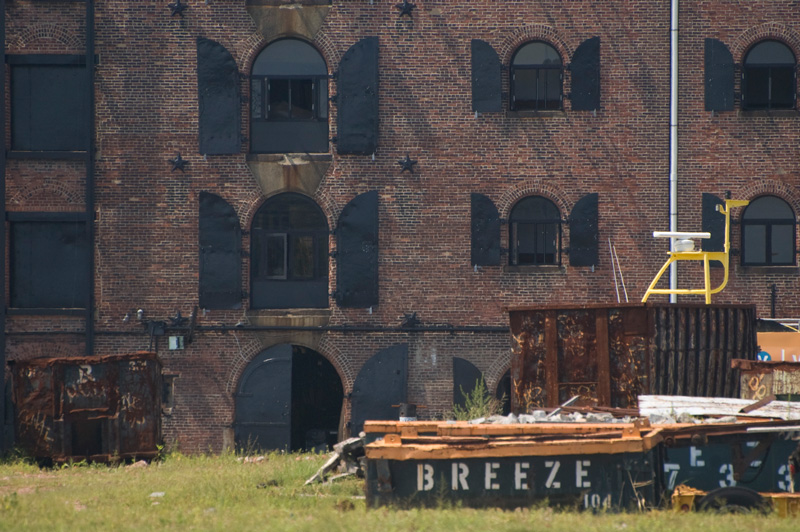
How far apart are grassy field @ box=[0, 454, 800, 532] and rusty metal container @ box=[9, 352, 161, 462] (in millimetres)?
1006

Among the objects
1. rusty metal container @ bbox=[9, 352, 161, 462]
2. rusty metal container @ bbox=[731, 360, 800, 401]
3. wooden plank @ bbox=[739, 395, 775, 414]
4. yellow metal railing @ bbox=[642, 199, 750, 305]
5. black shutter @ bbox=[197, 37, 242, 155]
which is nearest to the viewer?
wooden plank @ bbox=[739, 395, 775, 414]

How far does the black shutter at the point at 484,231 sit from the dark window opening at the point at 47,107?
293 inches

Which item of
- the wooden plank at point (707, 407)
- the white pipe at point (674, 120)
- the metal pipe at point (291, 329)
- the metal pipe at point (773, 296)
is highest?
the white pipe at point (674, 120)

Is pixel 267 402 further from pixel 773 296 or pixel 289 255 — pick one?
pixel 773 296

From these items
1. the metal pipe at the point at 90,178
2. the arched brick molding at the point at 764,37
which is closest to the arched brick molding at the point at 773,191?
the arched brick molding at the point at 764,37

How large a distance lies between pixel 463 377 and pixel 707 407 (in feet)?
22.7

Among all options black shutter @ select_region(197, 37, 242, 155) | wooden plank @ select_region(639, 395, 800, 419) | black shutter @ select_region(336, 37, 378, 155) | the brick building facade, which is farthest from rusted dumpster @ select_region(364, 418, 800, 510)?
black shutter @ select_region(197, 37, 242, 155)

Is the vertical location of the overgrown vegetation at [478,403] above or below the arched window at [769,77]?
below

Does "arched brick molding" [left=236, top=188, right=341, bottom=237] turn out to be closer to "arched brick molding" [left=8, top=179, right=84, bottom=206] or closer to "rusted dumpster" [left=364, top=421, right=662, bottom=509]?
Result: "arched brick molding" [left=8, top=179, right=84, bottom=206]

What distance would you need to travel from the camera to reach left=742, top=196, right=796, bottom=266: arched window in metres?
17.8

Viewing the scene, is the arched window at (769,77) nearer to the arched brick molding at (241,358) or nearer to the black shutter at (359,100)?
the black shutter at (359,100)

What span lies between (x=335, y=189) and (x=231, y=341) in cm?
342

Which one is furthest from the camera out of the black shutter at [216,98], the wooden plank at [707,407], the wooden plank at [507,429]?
the black shutter at [216,98]

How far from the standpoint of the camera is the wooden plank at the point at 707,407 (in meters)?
10.5
